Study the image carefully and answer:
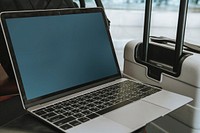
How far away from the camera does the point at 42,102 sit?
69cm

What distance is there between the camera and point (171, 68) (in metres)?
0.87

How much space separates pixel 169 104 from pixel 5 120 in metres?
0.44

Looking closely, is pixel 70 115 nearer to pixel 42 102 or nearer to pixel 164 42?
pixel 42 102

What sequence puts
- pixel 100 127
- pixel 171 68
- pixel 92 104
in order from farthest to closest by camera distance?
pixel 171 68, pixel 92 104, pixel 100 127

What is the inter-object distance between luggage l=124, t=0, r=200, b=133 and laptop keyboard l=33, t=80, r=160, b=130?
8 cm

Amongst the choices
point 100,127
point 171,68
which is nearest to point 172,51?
point 171,68

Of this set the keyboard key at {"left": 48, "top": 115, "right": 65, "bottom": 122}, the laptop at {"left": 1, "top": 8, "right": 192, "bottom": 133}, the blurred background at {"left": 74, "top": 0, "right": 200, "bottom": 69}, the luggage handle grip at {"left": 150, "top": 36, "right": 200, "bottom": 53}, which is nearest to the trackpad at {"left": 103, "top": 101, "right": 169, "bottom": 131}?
the laptop at {"left": 1, "top": 8, "right": 192, "bottom": 133}

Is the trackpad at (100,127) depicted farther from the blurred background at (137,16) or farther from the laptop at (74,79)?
the blurred background at (137,16)

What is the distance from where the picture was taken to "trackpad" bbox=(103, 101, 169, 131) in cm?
61

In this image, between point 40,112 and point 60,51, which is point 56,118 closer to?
point 40,112

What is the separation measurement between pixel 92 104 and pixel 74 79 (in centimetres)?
12

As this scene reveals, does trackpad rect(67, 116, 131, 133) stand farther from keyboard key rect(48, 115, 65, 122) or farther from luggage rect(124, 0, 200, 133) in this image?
luggage rect(124, 0, 200, 133)

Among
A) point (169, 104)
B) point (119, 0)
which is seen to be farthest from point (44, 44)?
point (119, 0)

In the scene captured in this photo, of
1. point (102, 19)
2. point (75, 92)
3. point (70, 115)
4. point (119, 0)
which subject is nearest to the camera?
point (70, 115)
